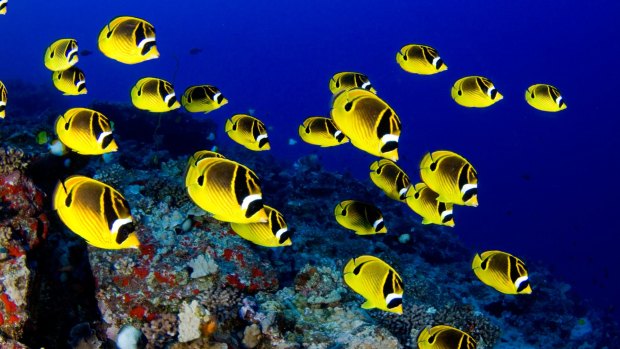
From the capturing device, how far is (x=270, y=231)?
383 centimetres

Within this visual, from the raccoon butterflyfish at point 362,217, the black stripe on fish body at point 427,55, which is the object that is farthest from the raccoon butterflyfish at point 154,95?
the black stripe on fish body at point 427,55

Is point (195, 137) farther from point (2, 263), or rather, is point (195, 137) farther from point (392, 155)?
point (392, 155)

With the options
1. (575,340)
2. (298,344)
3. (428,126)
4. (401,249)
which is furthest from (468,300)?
(428,126)

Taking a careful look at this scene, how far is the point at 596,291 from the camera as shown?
162ft

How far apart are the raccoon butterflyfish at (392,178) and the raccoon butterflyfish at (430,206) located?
338 millimetres

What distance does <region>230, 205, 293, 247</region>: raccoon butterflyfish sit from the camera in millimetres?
3682

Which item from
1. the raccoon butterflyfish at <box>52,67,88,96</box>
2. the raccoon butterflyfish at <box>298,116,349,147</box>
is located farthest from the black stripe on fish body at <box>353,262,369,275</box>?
the raccoon butterflyfish at <box>52,67,88,96</box>

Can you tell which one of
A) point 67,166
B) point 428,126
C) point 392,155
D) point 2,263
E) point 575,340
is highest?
point 428,126

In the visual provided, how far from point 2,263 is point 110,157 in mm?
5179

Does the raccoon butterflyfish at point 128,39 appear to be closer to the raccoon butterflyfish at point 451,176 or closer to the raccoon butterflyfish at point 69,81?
the raccoon butterflyfish at point 69,81

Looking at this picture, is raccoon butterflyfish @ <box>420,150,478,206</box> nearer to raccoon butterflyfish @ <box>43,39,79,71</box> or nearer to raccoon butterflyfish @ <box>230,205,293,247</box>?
raccoon butterflyfish @ <box>230,205,293,247</box>

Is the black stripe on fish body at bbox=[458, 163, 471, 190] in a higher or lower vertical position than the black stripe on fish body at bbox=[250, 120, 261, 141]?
lower

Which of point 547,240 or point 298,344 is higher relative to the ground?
point 547,240

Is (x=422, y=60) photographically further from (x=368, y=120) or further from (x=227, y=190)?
(x=227, y=190)
